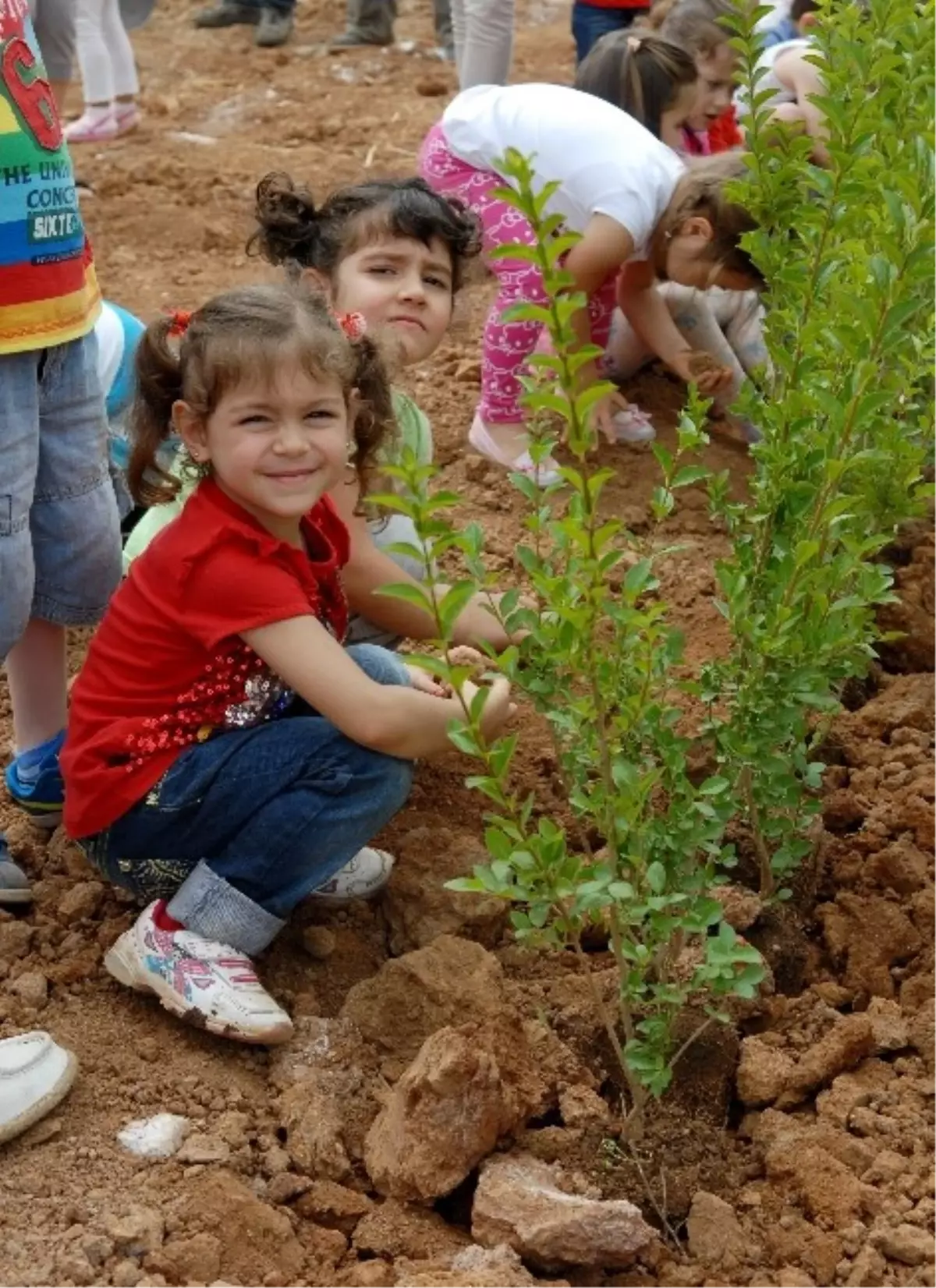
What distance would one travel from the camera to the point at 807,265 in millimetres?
2561

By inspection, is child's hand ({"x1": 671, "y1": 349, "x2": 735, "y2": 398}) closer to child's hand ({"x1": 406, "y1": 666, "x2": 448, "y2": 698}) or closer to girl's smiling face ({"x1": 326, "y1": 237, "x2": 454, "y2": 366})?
girl's smiling face ({"x1": 326, "y1": 237, "x2": 454, "y2": 366})

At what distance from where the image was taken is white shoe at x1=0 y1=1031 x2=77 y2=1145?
2281 mm

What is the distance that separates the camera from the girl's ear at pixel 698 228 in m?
4.23

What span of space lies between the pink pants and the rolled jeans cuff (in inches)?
87.7

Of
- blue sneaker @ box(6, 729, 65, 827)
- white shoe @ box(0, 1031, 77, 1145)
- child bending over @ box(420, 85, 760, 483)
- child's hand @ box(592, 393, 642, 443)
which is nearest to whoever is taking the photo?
white shoe @ box(0, 1031, 77, 1145)

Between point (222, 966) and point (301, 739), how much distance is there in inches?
13.7

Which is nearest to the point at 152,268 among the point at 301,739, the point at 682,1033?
the point at 301,739

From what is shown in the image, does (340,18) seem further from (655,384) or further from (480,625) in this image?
(480,625)

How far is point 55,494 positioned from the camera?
9.29ft

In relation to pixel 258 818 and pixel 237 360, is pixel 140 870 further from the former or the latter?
pixel 237 360

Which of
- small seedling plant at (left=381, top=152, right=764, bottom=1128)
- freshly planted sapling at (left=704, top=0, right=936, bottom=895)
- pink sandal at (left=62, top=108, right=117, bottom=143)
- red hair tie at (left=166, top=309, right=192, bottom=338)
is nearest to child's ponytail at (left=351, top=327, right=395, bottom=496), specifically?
red hair tie at (left=166, top=309, right=192, bottom=338)

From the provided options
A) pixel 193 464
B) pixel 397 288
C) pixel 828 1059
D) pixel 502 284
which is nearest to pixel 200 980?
pixel 193 464

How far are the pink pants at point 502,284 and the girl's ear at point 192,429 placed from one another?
1988mm

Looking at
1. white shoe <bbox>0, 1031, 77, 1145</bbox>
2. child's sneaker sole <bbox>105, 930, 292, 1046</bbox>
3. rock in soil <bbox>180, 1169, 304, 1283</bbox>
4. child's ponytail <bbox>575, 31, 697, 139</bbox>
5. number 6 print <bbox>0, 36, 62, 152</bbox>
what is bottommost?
child's sneaker sole <bbox>105, 930, 292, 1046</bbox>
